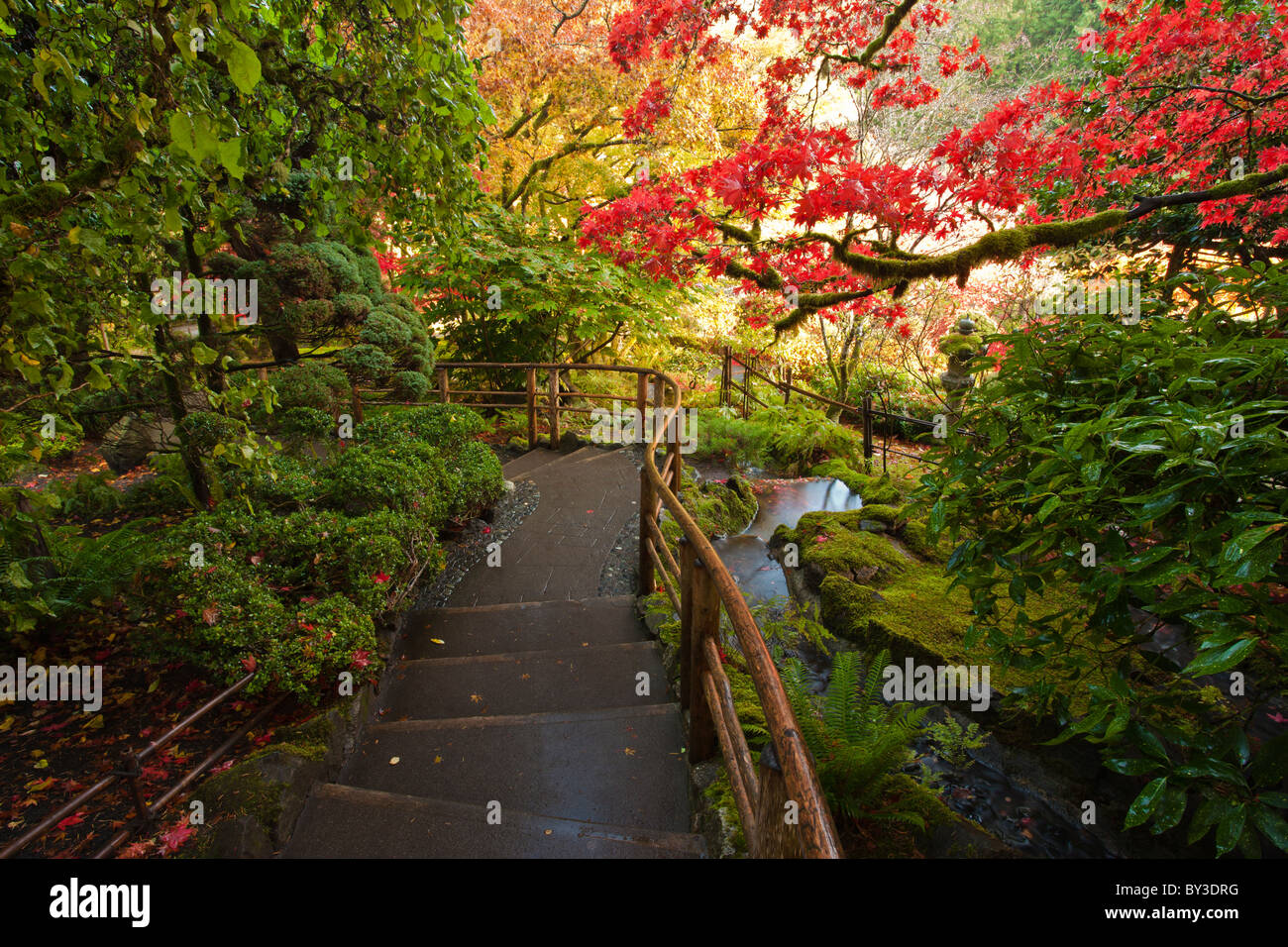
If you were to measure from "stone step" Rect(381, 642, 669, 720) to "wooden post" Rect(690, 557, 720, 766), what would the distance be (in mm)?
707

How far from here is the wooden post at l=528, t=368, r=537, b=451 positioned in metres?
7.69

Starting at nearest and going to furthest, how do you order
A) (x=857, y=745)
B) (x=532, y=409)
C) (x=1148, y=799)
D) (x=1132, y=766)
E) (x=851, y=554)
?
(x=1148, y=799) < (x=1132, y=766) < (x=857, y=745) < (x=851, y=554) < (x=532, y=409)

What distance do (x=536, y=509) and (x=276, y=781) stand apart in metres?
3.93

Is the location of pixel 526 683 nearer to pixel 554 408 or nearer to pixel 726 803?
pixel 726 803

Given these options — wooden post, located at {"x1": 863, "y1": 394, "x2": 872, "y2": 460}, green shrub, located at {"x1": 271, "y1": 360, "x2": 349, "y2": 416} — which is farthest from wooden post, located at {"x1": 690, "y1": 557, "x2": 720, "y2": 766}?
wooden post, located at {"x1": 863, "y1": 394, "x2": 872, "y2": 460}

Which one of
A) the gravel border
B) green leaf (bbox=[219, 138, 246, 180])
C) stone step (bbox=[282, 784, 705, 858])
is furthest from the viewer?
the gravel border

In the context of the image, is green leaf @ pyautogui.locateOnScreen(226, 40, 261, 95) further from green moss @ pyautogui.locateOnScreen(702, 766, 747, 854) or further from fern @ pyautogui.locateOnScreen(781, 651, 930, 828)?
fern @ pyautogui.locateOnScreen(781, 651, 930, 828)

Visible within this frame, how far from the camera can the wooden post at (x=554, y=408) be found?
25.0 feet

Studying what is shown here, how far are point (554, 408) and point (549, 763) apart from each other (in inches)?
222

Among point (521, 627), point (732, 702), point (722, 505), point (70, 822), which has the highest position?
point (722, 505)

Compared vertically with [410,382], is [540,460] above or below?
below

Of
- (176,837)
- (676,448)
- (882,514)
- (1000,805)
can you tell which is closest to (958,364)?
(882,514)

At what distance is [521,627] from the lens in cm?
389

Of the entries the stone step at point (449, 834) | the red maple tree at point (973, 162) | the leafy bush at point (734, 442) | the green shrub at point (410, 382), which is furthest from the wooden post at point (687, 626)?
the leafy bush at point (734, 442)
